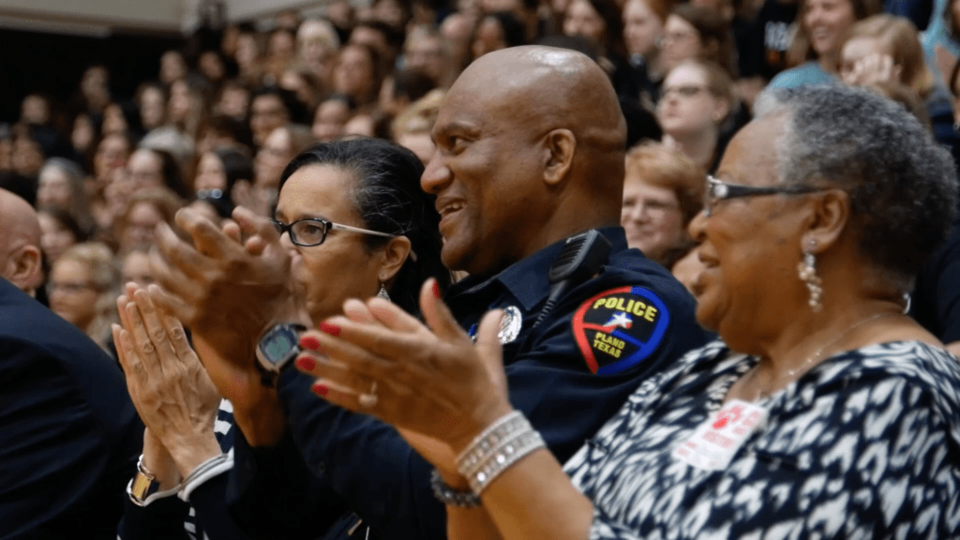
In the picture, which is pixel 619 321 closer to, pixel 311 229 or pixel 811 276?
pixel 811 276

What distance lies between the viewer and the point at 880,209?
1715mm

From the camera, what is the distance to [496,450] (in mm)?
1534

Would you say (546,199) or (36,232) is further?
(36,232)

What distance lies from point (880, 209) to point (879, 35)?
2834 millimetres

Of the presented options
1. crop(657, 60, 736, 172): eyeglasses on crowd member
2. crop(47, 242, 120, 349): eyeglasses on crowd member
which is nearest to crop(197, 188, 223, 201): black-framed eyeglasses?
crop(47, 242, 120, 349): eyeglasses on crowd member

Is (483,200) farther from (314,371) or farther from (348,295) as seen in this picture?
(314,371)

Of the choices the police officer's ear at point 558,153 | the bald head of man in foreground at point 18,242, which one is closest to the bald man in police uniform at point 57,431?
the bald head of man in foreground at point 18,242

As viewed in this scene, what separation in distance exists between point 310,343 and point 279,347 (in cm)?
18

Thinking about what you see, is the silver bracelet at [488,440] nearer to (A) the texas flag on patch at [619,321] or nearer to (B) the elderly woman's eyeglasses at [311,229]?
(A) the texas flag on patch at [619,321]

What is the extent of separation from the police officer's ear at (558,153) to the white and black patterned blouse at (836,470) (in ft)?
2.04

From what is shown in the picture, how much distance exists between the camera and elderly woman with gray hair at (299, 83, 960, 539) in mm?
1520

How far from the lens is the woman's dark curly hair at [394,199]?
2.45 m

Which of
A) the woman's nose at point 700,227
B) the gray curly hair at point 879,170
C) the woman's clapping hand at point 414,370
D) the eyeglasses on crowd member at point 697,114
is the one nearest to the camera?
the woman's clapping hand at point 414,370

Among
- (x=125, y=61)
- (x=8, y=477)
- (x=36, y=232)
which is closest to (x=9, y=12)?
(x=125, y=61)
